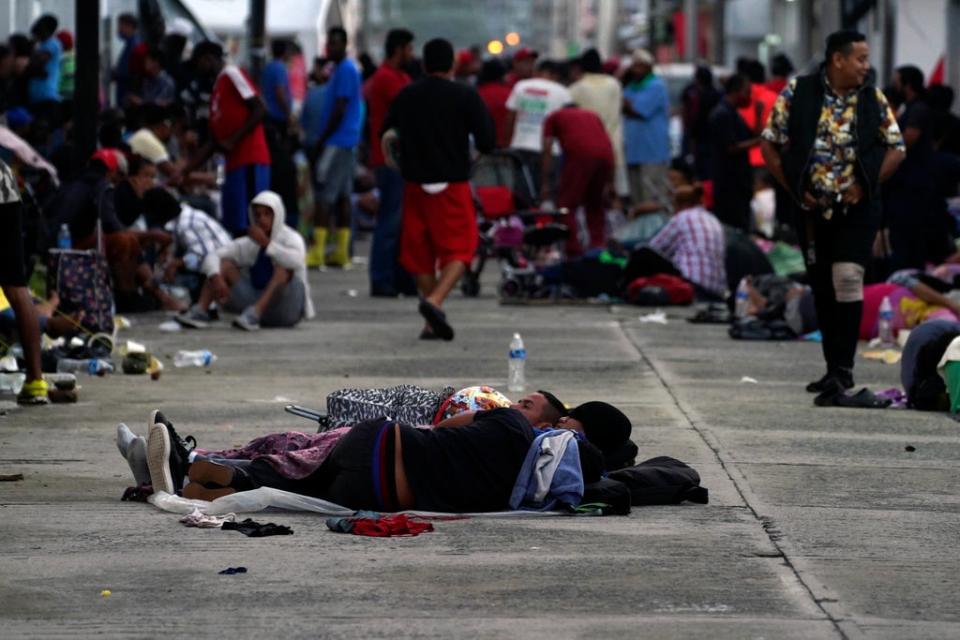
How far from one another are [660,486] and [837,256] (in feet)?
12.2

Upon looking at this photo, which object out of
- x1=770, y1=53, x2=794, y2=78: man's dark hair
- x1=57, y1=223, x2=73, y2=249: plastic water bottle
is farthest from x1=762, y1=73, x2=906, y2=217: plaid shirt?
x1=770, y1=53, x2=794, y2=78: man's dark hair

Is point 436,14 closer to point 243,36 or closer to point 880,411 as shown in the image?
point 243,36

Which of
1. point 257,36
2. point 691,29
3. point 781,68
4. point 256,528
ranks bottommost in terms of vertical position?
point 256,528

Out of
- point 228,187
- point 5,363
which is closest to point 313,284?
point 228,187

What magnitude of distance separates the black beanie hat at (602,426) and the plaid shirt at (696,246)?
958 cm

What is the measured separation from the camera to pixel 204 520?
6.69 meters

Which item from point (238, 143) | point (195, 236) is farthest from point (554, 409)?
point (238, 143)

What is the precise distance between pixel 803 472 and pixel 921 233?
26.9 ft

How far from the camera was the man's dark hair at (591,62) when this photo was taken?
2219 centimetres

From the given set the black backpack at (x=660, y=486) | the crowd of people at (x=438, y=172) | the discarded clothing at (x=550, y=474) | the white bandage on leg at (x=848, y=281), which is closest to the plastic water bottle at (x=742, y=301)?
the crowd of people at (x=438, y=172)

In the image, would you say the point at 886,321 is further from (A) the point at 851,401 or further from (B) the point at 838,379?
(A) the point at 851,401

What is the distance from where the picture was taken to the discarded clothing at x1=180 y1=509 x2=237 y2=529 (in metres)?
6.69

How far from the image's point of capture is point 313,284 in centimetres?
1942

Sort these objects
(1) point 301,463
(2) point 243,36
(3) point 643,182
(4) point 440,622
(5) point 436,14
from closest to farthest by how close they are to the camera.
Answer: (4) point 440,622 → (1) point 301,463 → (3) point 643,182 → (2) point 243,36 → (5) point 436,14
